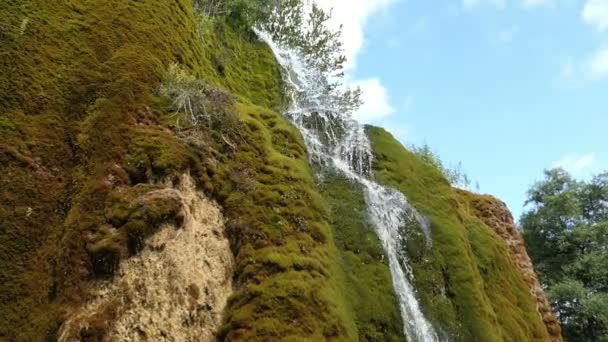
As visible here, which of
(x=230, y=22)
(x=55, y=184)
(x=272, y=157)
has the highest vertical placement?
(x=230, y=22)

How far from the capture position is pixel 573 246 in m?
30.5

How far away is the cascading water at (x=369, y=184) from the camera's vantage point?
9.93 m

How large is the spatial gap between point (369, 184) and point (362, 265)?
2.45 metres

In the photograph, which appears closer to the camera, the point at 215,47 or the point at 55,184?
the point at 55,184

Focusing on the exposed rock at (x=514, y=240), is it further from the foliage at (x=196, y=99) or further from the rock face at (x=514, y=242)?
the foliage at (x=196, y=99)

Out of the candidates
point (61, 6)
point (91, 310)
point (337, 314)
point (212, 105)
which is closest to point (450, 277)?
point (337, 314)

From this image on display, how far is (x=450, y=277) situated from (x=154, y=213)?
21.7 feet

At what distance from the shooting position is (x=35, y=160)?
25.3 feet

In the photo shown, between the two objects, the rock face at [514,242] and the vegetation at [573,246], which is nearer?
the rock face at [514,242]

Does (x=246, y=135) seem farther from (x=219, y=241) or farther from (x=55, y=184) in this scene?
(x=55, y=184)

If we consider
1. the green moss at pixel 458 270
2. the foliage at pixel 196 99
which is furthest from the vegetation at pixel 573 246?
the foliage at pixel 196 99

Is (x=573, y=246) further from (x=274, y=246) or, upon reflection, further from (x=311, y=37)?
(x=274, y=246)

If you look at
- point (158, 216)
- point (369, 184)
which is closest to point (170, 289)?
point (158, 216)

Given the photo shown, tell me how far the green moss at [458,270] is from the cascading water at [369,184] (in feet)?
1.24
